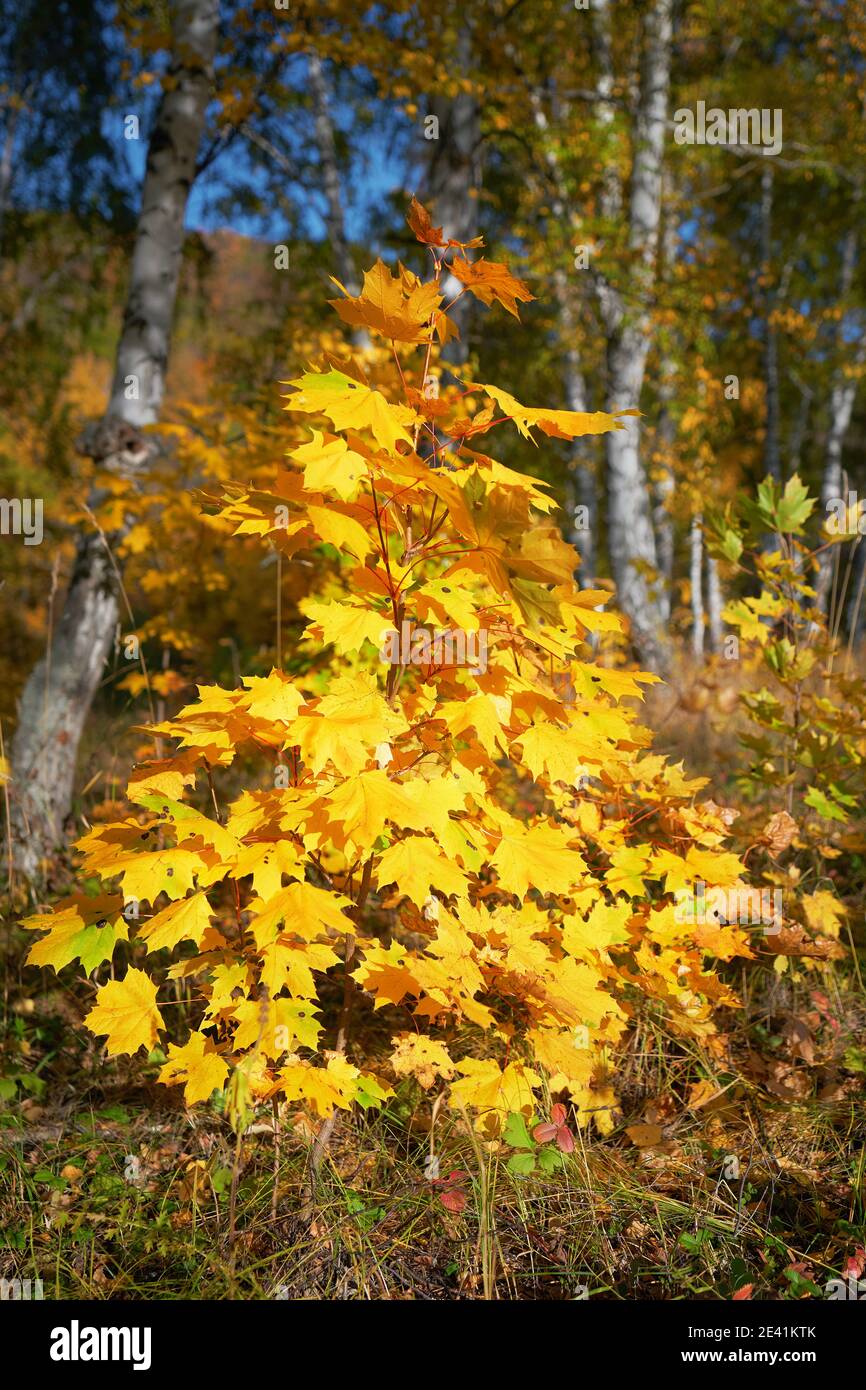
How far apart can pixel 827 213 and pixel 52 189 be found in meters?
9.05

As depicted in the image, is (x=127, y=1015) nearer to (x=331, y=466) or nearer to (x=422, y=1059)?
(x=422, y=1059)

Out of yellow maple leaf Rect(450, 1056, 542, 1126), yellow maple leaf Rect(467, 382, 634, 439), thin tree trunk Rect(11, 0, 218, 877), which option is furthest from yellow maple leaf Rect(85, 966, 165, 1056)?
thin tree trunk Rect(11, 0, 218, 877)

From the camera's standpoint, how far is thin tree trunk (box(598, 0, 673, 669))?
529 cm

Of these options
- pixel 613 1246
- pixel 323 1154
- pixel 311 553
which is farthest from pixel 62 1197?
pixel 311 553

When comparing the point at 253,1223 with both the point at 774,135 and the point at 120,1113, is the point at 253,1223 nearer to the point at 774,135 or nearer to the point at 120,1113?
the point at 120,1113

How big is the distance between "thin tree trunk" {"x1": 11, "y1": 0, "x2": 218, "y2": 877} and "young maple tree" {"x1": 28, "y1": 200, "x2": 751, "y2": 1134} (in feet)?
6.37

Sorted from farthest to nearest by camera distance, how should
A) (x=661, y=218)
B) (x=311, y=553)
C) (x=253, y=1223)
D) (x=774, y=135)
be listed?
(x=661, y=218) < (x=774, y=135) < (x=311, y=553) < (x=253, y=1223)

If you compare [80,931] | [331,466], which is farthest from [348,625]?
[80,931]

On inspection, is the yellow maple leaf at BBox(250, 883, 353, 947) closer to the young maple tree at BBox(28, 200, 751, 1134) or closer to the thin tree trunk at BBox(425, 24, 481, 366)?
the young maple tree at BBox(28, 200, 751, 1134)

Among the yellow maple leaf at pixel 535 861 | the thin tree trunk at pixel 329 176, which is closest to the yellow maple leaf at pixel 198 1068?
the yellow maple leaf at pixel 535 861

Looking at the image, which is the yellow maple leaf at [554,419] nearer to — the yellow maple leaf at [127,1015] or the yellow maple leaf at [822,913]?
the yellow maple leaf at [127,1015]

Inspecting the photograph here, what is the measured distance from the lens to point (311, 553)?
309 centimetres

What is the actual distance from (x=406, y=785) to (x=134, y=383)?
2.85 metres

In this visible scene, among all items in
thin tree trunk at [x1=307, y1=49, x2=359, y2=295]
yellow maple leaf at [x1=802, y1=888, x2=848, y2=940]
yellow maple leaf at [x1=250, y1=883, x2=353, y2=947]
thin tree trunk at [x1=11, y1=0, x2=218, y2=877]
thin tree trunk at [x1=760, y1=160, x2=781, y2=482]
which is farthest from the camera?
thin tree trunk at [x1=760, y1=160, x2=781, y2=482]
